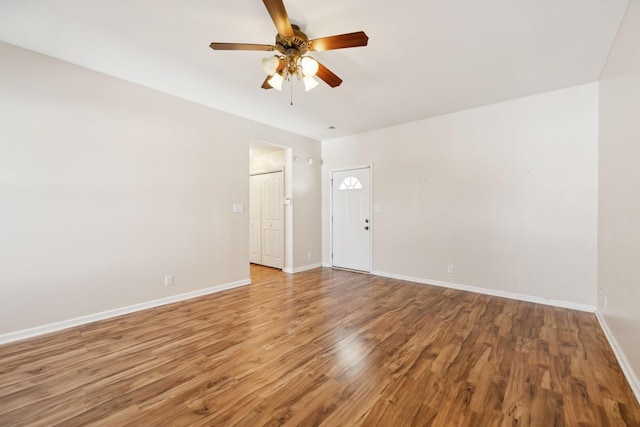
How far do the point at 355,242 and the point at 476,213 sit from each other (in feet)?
7.58

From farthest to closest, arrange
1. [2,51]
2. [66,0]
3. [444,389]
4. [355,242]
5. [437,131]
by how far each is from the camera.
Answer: [355,242], [437,131], [2,51], [66,0], [444,389]

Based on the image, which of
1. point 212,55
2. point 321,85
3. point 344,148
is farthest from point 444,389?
point 344,148

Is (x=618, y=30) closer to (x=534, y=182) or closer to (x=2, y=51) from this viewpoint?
(x=534, y=182)

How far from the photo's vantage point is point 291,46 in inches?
88.8

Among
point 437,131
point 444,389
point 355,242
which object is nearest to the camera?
point 444,389

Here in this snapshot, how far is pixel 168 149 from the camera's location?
3607 mm

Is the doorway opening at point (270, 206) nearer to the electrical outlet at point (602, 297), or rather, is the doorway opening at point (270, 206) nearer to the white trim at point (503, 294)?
the white trim at point (503, 294)

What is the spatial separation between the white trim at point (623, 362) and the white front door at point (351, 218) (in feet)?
10.7

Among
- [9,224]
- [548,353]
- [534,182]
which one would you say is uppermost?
[534,182]

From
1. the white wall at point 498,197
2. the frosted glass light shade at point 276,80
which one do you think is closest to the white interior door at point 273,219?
the white wall at point 498,197

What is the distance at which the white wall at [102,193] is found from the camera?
2598mm

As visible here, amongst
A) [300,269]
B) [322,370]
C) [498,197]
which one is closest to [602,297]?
[498,197]

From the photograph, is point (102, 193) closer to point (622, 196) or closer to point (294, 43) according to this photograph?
point (294, 43)

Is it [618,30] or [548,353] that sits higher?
[618,30]
